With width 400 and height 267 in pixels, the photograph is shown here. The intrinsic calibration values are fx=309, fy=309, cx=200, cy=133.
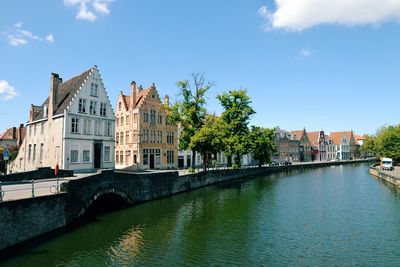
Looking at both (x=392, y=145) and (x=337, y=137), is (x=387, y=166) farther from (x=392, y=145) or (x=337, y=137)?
(x=337, y=137)

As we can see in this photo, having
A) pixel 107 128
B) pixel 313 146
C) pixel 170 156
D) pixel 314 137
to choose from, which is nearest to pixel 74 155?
pixel 107 128

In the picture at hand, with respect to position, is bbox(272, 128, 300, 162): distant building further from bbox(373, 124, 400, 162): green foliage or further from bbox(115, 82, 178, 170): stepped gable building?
bbox(115, 82, 178, 170): stepped gable building

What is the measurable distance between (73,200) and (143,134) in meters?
36.3

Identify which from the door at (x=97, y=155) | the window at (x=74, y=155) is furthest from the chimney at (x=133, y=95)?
the window at (x=74, y=155)

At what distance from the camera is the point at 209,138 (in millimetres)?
47094

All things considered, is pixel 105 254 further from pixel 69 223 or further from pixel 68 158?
pixel 68 158

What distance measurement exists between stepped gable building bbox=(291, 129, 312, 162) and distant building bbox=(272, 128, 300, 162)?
3463 mm

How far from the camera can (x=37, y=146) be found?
47875 millimetres

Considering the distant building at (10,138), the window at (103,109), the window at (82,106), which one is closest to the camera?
the window at (82,106)

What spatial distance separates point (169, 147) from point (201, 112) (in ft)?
58.5

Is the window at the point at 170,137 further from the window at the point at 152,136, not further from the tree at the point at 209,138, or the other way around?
the tree at the point at 209,138

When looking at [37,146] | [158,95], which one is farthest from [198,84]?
[37,146]

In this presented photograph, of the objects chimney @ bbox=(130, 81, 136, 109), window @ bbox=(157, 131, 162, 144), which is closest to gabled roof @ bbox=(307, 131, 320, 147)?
window @ bbox=(157, 131, 162, 144)

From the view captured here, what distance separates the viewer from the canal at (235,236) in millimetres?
17719
